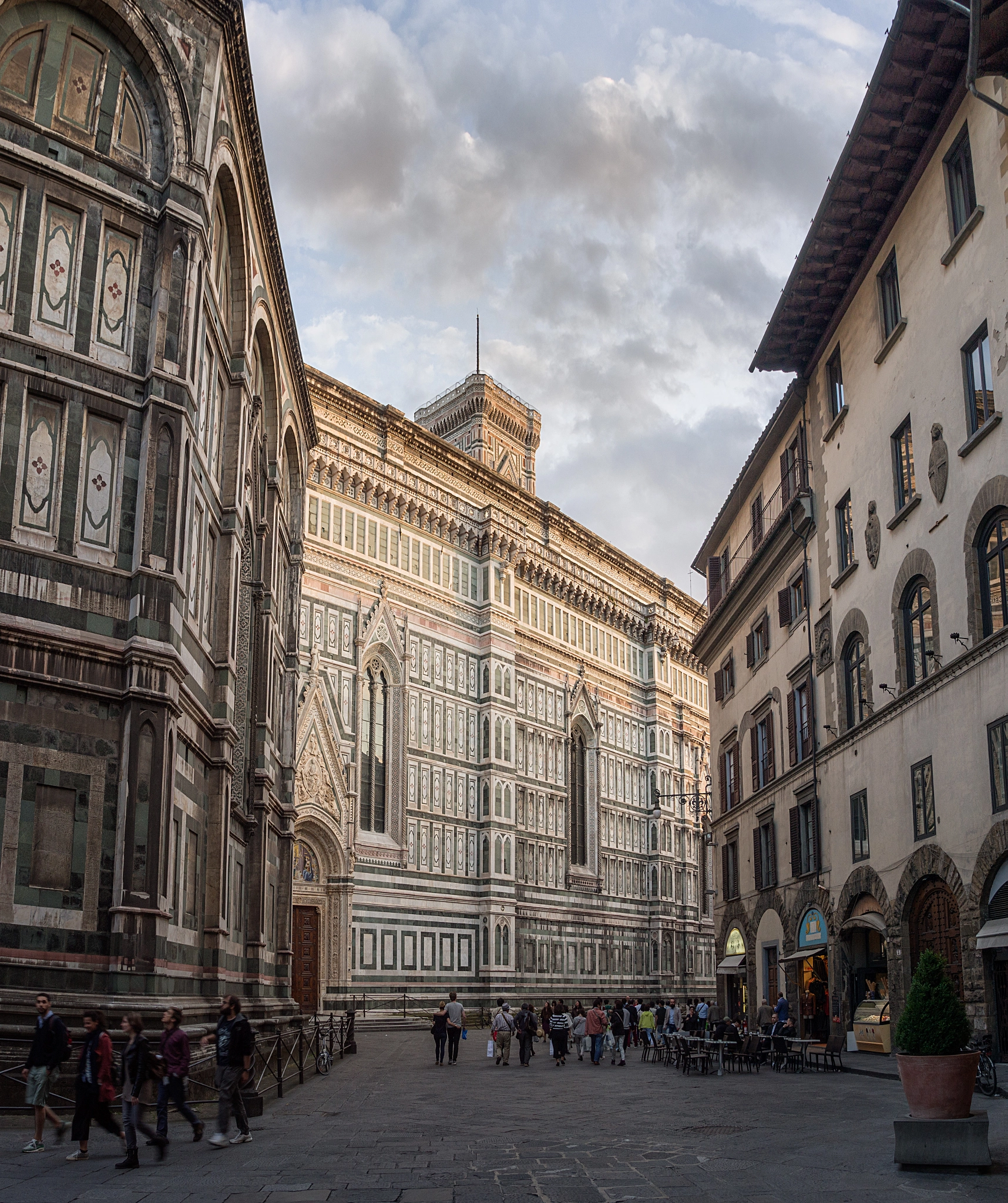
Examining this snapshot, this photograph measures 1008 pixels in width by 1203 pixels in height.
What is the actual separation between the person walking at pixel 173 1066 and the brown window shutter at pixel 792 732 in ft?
70.3

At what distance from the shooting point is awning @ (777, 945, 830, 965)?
1106 inches

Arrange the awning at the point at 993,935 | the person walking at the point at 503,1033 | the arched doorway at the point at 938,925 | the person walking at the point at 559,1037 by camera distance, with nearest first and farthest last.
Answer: the awning at the point at 993,935
the arched doorway at the point at 938,925
the person walking at the point at 503,1033
the person walking at the point at 559,1037

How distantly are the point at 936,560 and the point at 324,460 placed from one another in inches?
1140

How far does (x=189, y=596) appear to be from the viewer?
64.1ft

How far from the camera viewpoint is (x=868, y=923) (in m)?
24.7

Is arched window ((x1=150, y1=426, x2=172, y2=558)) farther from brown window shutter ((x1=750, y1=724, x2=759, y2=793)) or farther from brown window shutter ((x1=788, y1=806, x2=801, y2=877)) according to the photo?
brown window shutter ((x1=750, y1=724, x2=759, y2=793))

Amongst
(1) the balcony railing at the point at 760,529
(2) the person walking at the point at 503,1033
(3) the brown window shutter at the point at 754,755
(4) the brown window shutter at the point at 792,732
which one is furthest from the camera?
(3) the brown window shutter at the point at 754,755

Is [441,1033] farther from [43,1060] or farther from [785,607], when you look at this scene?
[43,1060]

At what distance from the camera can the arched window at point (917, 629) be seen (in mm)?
22219

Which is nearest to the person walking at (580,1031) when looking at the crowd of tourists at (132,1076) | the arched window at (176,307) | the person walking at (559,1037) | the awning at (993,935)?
the person walking at (559,1037)

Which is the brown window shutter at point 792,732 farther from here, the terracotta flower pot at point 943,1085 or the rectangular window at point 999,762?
the terracotta flower pot at point 943,1085

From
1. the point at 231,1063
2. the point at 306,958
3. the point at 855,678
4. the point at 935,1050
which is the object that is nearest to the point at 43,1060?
the point at 231,1063

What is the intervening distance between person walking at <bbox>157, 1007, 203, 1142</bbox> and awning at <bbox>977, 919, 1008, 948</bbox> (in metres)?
11.6

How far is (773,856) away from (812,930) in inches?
196
